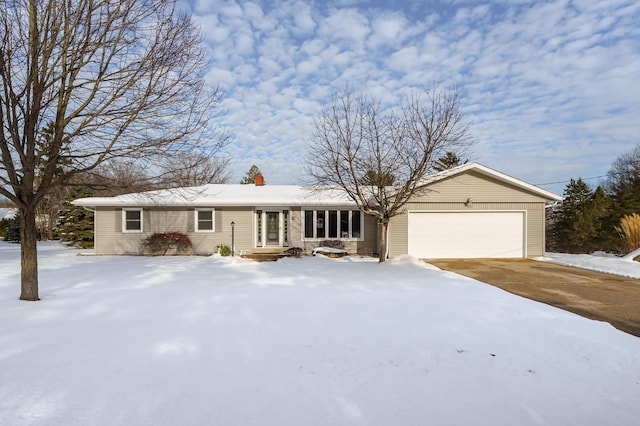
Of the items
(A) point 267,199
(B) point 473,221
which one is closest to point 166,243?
(A) point 267,199

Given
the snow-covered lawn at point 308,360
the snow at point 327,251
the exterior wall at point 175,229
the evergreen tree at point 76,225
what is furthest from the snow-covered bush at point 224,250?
the evergreen tree at point 76,225

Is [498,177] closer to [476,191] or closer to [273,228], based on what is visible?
[476,191]

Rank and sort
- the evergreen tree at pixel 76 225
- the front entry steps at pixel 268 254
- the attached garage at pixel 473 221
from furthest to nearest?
the evergreen tree at pixel 76 225 < the attached garage at pixel 473 221 < the front entry steps at pixel 268 254

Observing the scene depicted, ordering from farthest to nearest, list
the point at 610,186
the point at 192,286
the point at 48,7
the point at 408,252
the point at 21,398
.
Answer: the point at 610,186
the point at 408,252
the point at 192,286
the point at 48,7
the point at 21,398

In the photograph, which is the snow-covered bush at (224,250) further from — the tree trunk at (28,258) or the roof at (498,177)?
the roof at (498,177)

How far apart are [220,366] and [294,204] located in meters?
10.8

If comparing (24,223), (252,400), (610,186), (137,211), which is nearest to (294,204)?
(137,211)

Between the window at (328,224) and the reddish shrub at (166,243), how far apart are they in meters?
5.17

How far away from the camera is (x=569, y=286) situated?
26.4 feet

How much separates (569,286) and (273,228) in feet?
35.1

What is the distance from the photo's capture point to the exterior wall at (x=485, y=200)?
1355cm

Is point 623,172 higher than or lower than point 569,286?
higher

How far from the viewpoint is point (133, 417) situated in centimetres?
251

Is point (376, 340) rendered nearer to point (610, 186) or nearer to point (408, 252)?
point (408, 252)
